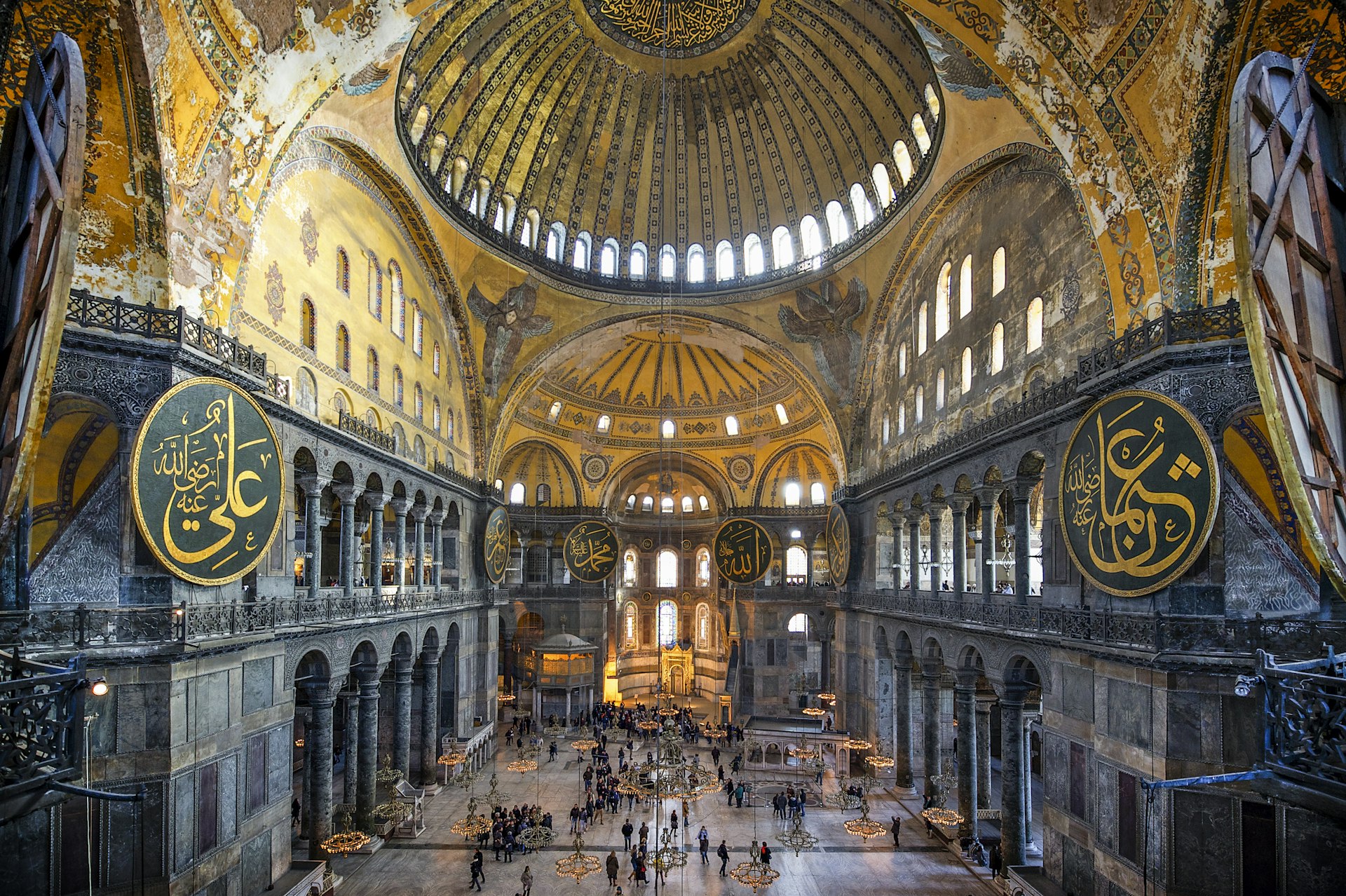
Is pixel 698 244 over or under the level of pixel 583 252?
over

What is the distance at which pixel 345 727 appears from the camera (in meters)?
17.1

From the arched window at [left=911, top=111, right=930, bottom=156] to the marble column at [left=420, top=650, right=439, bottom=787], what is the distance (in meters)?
17.6

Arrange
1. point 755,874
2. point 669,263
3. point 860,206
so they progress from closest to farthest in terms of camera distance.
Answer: point 755,874 < point 860,206 < point 669,263

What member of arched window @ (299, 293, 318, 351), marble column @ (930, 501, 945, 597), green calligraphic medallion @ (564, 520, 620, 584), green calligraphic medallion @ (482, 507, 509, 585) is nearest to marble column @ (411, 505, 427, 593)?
green calligraphic medallion @ (482, 507, 509, 585)

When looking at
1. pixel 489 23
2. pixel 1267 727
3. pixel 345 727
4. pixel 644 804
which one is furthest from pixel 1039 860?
pixel 489 23

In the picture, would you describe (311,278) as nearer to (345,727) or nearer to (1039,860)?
(345,727)

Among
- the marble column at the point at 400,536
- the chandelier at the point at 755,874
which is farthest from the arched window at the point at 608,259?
the chandelier at the point at 755,874

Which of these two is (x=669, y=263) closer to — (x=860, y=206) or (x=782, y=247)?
(x=782, y=247)

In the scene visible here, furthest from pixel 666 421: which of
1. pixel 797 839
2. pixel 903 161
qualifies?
pixel 797 839

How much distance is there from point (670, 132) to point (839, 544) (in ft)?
44.8

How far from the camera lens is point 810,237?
80.1ft

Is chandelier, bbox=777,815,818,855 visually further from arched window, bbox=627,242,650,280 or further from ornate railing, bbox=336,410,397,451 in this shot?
arched window, bbox=627,242,650,280

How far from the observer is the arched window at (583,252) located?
1000 inches

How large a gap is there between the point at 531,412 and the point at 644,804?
14.8 m
